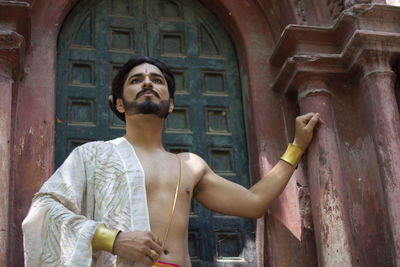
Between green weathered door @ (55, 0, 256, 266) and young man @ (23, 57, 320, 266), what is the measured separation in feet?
1.74

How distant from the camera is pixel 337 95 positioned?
4.52 metres

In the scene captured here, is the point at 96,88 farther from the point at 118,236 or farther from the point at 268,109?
the point at 118,236

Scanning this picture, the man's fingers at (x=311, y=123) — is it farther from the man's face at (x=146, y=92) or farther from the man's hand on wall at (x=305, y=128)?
the man's face at (x=146, y=92)

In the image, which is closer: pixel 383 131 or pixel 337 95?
pixel 383 131

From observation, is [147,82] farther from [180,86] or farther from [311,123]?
[311,123]

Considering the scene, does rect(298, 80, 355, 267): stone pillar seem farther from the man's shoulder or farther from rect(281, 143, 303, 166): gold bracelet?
the man's shoulder

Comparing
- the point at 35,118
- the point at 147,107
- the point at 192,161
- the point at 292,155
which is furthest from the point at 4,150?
the point at 292,155

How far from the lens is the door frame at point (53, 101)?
13.0 feet

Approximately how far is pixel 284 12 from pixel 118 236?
2673 mm

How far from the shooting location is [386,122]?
4094 millimetres

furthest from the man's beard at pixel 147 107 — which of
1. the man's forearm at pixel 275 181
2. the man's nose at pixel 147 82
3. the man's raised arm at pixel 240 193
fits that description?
the man's forearm at pixel 275 181

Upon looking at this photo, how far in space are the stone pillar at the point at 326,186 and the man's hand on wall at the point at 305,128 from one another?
7 cm

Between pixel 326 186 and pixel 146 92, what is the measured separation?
1.44 metres

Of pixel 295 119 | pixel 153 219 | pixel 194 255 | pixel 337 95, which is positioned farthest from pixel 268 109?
pixel 153 219
